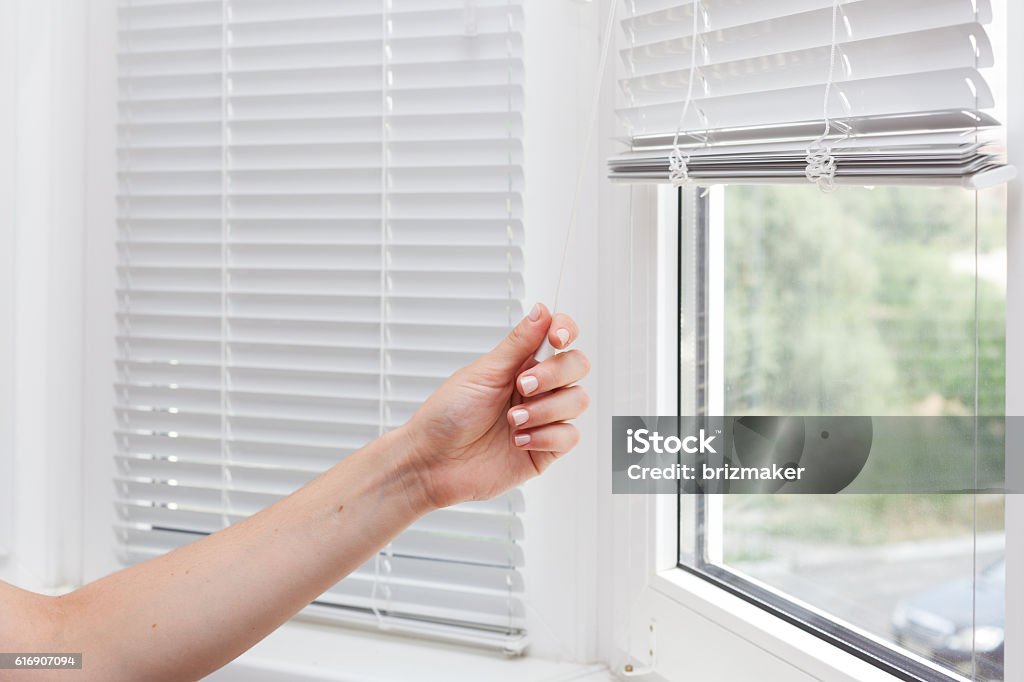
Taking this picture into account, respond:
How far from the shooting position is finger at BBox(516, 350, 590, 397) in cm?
78

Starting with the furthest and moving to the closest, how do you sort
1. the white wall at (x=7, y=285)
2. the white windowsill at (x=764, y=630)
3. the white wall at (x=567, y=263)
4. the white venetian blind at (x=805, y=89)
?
the white wall at (x=7, y=285) < the white wall at (x=567, y=263) < the white windowsill at (x=764, y=630) < the white venetian blind at (x=805, y=89)

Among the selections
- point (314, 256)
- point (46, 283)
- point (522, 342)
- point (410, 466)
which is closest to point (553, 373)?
point (522, 342)

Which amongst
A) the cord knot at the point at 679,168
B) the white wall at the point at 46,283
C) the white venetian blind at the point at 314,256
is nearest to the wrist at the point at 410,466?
the white venetian blind at the point at 314,256

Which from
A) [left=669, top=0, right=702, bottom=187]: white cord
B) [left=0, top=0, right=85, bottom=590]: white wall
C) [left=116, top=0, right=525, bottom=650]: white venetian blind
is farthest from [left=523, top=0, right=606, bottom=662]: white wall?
[left=0, top=0, right=85, bottom=590]: white wall

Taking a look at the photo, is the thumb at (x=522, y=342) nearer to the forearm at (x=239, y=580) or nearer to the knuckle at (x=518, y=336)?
the knuckle at (x=518, y=336)

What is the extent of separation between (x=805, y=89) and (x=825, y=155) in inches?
3.3

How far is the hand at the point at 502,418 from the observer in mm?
791

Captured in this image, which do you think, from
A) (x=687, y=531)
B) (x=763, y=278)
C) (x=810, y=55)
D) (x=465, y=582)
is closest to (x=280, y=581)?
(x=465, y=582)

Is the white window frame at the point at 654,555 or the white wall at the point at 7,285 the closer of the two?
the white window frame at the point at 654,555

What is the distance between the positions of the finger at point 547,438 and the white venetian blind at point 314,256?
0.89ft

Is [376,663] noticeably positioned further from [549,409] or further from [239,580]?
[549,409]

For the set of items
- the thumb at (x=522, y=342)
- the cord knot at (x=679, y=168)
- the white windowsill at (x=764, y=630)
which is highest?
the cord knot at (x=679, y=168)

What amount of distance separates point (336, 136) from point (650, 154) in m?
0.47

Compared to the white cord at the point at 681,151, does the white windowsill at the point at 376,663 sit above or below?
below
